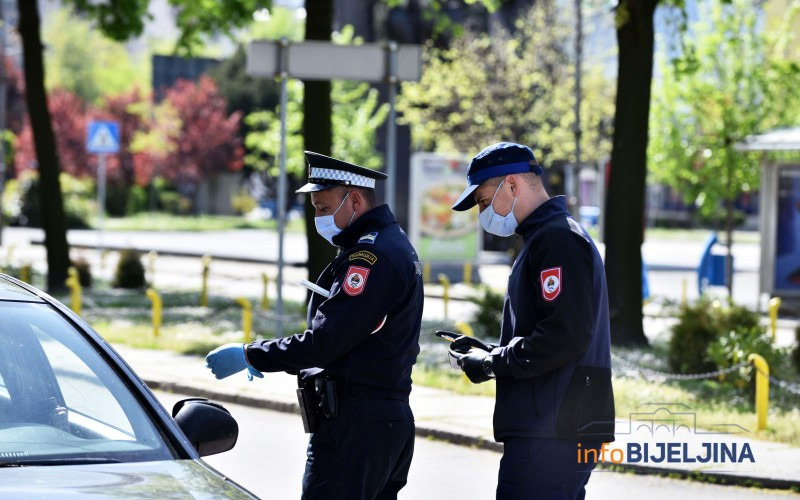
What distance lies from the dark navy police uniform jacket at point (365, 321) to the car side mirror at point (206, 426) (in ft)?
1.50

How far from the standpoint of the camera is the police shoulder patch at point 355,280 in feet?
15.7

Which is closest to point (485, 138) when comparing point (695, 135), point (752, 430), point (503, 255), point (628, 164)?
point (503, 255)

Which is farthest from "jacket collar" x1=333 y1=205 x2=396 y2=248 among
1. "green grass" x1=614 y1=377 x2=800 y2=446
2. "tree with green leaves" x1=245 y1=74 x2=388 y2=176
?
"tree with green leaves" x1=245 y1=74 x2=388 y2=176

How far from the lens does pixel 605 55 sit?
1613 inches

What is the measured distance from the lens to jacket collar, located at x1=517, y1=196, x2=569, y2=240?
15.1 ft

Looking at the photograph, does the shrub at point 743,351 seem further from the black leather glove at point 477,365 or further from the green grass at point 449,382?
the black leather glove at point 477,365

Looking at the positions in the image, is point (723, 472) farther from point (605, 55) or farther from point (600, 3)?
point (605, 55)

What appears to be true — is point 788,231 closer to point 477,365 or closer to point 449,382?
point 449,382

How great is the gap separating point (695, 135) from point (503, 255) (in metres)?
10.3

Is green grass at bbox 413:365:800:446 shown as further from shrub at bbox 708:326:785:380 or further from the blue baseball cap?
the blue baseball cap

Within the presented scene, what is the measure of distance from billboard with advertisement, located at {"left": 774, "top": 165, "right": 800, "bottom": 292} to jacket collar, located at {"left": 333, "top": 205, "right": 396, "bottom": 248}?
65.4 feet

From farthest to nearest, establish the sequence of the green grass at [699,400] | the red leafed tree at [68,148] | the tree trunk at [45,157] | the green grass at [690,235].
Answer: the red leafed tree at [68,148] → the green grass at [690,235] → the tree trunk at [45,157] → the green grass at [699,400]

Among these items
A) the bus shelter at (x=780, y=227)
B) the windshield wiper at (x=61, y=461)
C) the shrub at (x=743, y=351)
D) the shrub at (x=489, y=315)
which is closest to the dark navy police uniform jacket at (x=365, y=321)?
the windshield wiper at (x=61, y=461)

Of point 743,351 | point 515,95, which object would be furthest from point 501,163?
point 515,95
